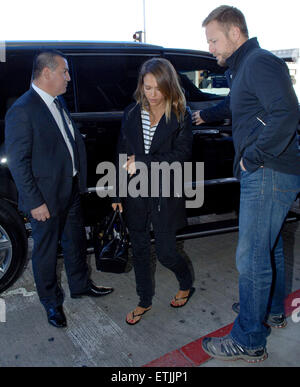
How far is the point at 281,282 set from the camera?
2359mm

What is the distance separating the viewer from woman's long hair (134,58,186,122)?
2.16 m

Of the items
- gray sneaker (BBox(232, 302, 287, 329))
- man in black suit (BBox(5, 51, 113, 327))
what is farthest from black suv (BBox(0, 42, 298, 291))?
gray sneaker (BBox(232, 302, 287, 329))

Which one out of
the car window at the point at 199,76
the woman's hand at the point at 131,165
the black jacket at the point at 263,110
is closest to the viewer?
the black jacket at the point at 263,110

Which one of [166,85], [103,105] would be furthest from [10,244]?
[166,85]

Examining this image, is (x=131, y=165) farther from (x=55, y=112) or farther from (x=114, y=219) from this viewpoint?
(x=55, y=112)

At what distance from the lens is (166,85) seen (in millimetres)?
2186

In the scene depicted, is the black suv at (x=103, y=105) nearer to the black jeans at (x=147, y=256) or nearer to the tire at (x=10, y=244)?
the tire at (x=10, y=244)

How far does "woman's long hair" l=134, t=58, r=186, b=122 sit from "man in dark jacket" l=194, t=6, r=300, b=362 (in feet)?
1.06

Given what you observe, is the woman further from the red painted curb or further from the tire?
the tire

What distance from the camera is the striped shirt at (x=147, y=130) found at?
2.28 metres

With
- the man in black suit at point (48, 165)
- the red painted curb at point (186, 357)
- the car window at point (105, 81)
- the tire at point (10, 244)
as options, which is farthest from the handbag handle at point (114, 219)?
the car window at point (105, 81)

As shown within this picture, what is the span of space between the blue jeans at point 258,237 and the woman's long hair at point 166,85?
0.60 meters
